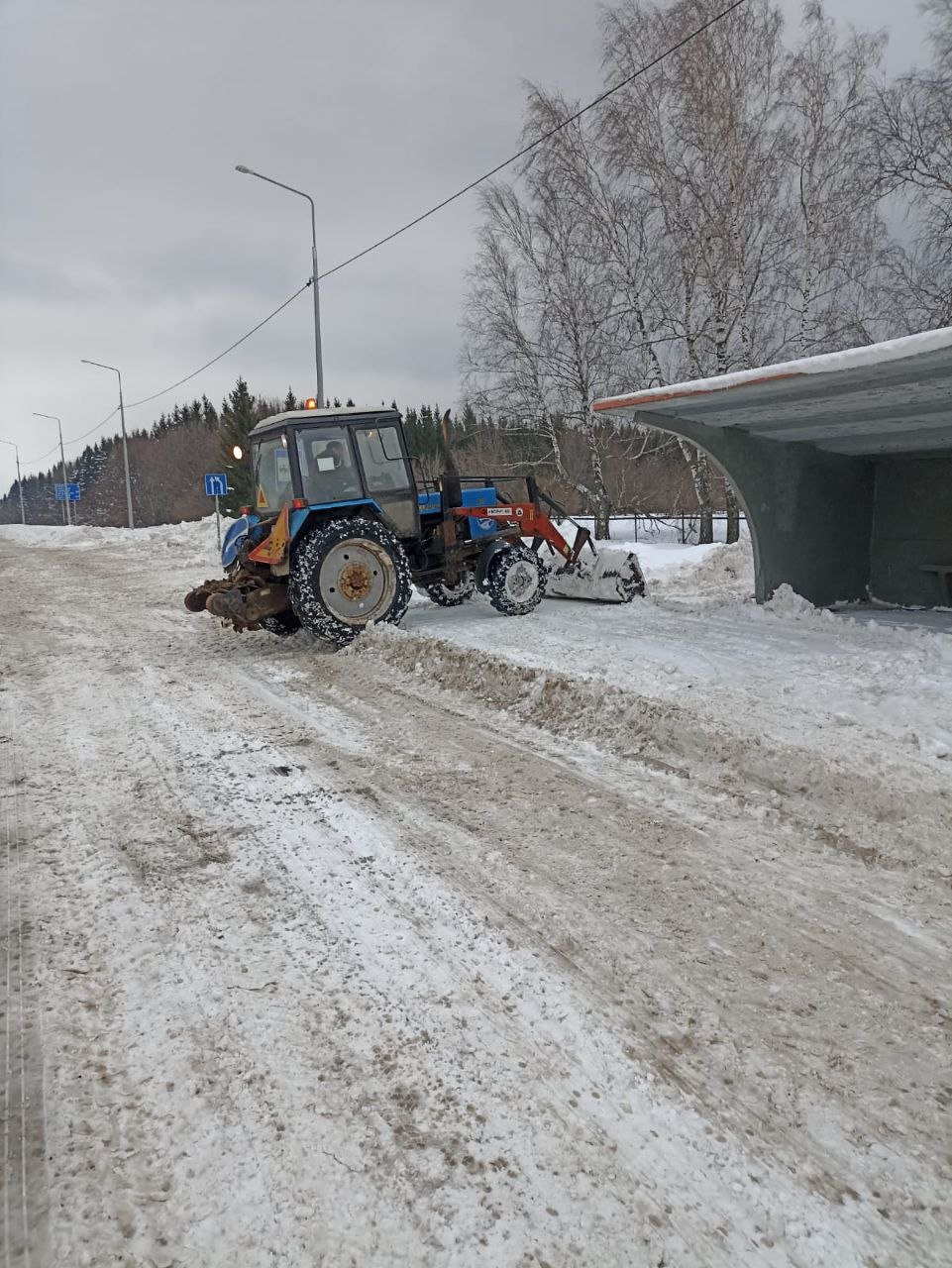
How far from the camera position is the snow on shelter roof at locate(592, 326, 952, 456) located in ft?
17.4

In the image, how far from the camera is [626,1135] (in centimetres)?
180

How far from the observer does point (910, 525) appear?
9.07 meters

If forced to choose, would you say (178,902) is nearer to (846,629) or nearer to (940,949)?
(940,949)

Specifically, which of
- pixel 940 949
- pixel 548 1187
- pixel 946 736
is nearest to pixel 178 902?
pixel 548 1187

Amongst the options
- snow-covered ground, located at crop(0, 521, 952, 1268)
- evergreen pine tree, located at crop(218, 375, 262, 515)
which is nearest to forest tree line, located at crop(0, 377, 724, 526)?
evergreen pine tree, located at crop(218, 375, 262, 515)

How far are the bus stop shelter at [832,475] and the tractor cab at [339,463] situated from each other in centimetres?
222

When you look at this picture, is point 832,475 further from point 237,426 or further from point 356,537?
point 237,426

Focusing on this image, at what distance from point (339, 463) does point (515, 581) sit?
7.82ft

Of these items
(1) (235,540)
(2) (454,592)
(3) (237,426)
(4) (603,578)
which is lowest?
(2) (454,592)

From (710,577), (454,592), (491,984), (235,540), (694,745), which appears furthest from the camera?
(710,577)

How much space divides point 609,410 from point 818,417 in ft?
6.90

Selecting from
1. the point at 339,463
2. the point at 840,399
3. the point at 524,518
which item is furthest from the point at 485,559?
the point at 840,399

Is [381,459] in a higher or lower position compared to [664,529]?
higher

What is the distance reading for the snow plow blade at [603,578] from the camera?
9352 millimetres
